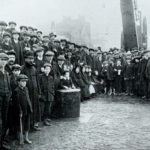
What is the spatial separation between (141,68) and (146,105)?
339 cm

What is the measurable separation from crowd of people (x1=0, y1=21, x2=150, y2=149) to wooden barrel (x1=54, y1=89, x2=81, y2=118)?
0.69 feet

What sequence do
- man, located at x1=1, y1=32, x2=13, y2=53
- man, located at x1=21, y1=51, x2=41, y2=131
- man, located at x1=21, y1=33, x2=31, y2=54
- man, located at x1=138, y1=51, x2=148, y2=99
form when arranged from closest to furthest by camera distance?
man, located at x1=21, y1=51, x2=41, y2=131
man, located at x1=1, y1=32, x2=13, y2=53
man, located at x1=21, y1=33, x2=31, y2=54
man, located at x1=138, y1=51, x2=148, y2=99

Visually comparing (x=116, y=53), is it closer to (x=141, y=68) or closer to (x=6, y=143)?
(x=141, y=68)

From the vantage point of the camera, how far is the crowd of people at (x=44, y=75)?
23.4ft

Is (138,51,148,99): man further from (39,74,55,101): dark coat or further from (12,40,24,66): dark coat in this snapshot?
(39,74,55,101): dark coat

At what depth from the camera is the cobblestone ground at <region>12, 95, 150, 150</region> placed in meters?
6.84

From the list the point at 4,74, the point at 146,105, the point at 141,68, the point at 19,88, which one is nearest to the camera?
the point at 4,74

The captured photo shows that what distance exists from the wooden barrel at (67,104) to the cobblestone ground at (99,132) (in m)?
0.38

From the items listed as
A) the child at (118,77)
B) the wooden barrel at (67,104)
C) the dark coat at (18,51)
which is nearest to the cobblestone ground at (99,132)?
the wooden barrel at (67,104)

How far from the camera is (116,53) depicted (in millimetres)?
18531

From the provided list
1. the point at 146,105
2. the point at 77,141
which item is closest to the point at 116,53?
the point at 146,105

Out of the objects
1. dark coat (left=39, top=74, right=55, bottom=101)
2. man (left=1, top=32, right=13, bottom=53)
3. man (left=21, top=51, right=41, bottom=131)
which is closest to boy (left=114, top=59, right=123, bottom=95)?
man (left=1, top=32, right=13, bottom=53)

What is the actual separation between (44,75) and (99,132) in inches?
87.8

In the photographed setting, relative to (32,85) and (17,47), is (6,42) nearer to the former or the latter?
(17,47)
